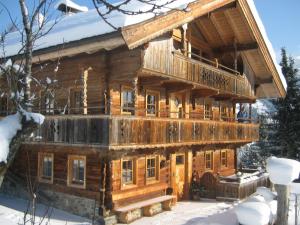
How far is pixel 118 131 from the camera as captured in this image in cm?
1335

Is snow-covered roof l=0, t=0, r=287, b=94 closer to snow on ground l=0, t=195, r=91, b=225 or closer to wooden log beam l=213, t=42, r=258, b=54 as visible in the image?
snow on ground l=0, t=195, r=91, b=225

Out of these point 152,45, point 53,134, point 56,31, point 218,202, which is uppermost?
point 56,31

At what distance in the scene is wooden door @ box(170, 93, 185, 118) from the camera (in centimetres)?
1983

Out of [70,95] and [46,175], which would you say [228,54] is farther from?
[46,175]

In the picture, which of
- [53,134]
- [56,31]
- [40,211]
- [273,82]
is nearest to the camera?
[53,134]

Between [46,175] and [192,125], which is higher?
[192,125]

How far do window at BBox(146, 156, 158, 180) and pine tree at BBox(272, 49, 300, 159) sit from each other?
16.4m

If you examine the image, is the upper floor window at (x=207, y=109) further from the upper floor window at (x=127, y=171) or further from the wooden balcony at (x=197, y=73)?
the upper floor window at (x=127, y=171)

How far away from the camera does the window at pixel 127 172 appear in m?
16.4

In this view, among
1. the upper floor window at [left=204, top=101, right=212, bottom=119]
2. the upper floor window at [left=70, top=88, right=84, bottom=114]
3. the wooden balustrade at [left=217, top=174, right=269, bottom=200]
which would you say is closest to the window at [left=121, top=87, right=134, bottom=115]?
the upper floor window at [left=70, top=88, right=84, bottom=114]

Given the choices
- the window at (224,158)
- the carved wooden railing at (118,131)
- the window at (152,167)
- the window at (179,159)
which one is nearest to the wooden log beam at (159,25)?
the carved wooden railing at (118,131)

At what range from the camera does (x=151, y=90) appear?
59.9ft

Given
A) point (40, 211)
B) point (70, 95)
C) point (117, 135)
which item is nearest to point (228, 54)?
point (70, 95)

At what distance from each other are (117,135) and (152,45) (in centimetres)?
411
